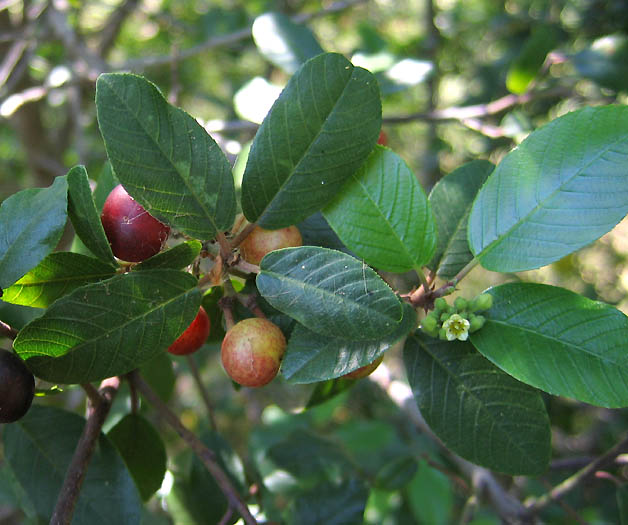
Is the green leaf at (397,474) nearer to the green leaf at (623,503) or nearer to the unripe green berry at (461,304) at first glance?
the green leaf at (623,503)

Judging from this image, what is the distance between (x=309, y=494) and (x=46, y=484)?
0.65 meters

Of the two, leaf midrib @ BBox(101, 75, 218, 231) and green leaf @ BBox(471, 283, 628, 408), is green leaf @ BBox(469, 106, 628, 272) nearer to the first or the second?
green leaf @ BBox(471, 283, 628, 408)

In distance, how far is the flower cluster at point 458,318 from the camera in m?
0.73

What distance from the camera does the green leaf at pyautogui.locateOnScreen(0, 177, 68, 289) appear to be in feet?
2.27

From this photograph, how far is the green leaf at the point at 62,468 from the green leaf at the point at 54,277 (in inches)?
10.3

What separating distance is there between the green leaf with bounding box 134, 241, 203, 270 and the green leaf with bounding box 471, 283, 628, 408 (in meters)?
0.39

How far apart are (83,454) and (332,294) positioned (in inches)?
17.0

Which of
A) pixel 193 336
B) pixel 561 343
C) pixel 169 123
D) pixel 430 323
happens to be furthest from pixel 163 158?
pixel 561 343

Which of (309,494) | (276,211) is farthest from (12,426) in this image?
(309,494)

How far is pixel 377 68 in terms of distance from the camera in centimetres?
138

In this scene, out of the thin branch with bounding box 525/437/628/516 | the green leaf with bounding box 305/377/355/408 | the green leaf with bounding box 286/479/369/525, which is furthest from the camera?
the green leaf with bounding box 286/479/369/525

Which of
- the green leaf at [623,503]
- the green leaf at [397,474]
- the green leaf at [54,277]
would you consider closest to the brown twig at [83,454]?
the green leaf at [54,277]

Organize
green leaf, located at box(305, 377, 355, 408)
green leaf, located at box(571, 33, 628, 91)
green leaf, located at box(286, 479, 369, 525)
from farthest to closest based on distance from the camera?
green leaf, located at box(571, 33, 628, 91) → green leaf, located at box(286, 479, 369, 525) → green leaf, located at box(305, 377, 355, 408)

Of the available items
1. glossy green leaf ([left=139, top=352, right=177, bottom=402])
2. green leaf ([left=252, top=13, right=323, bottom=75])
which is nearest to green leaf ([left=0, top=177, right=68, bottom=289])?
glossy green leaf ([left=139, top=352, right=177, bottom=402])
